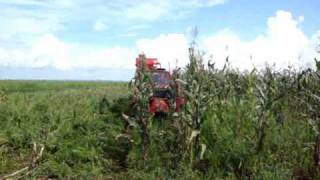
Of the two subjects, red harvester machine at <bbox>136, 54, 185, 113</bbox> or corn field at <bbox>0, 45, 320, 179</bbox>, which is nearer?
corn field at <bbox>0, 45, 320, 179</bbox>

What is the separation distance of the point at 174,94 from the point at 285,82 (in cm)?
492

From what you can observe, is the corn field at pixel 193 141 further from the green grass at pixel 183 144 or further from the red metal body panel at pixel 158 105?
the red metal body panel at pixel 158 105

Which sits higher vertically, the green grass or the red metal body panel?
the red metal body panel

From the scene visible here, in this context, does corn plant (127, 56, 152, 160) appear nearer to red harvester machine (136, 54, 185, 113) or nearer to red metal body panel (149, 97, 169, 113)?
red harvester machine (136, 54, 185, 113)

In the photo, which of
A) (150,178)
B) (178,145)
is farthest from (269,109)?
(150,178)

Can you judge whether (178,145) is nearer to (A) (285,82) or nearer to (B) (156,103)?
(B) (156,103)

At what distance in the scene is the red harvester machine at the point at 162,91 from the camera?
10.2 meters

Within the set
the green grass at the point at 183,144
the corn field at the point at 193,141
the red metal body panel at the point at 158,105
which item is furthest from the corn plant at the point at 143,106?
the red metal body panel at the point at 158,105

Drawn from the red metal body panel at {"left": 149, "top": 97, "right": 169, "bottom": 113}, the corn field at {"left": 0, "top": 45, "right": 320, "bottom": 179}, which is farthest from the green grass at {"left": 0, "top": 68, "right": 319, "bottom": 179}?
the red metal body panel at {"left": 149, "top": 97, "right": 169, "bottom": 113}

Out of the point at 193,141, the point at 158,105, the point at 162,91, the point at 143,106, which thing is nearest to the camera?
the point at 193,141

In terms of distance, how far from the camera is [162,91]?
1327 centimetres

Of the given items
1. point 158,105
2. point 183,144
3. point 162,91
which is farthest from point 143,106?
point 162,91

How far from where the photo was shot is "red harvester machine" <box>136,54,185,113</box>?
10.2 metres

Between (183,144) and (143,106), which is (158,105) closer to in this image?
(143,106)
